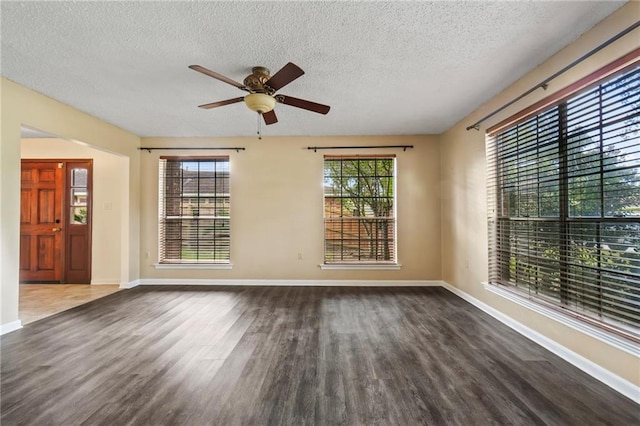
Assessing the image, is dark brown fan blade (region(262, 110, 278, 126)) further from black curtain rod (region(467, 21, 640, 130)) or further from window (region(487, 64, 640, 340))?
window (region(487, 64, 640, 340))

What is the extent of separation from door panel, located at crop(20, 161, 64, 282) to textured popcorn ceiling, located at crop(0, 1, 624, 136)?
2.50 metres

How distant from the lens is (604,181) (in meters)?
2.10

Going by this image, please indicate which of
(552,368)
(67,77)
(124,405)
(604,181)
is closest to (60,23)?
(67,77)

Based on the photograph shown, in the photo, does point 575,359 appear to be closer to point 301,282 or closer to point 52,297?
point 301,282

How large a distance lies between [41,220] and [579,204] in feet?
25.2

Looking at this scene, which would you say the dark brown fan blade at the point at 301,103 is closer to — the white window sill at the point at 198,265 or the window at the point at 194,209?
the window at the point at 194,209

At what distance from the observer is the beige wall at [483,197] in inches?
76.7

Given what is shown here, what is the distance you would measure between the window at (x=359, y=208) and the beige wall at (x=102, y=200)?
3755 mm

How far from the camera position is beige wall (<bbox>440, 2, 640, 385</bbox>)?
6.39ft

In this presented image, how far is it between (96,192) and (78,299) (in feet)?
6.38

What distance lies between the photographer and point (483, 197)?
3596mm

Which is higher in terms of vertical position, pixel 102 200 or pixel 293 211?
pixel 102 200

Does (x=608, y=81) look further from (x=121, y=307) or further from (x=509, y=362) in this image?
(x=121, y=307)

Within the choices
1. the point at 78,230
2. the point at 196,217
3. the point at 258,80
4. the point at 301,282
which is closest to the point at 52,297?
the point at 78,230
